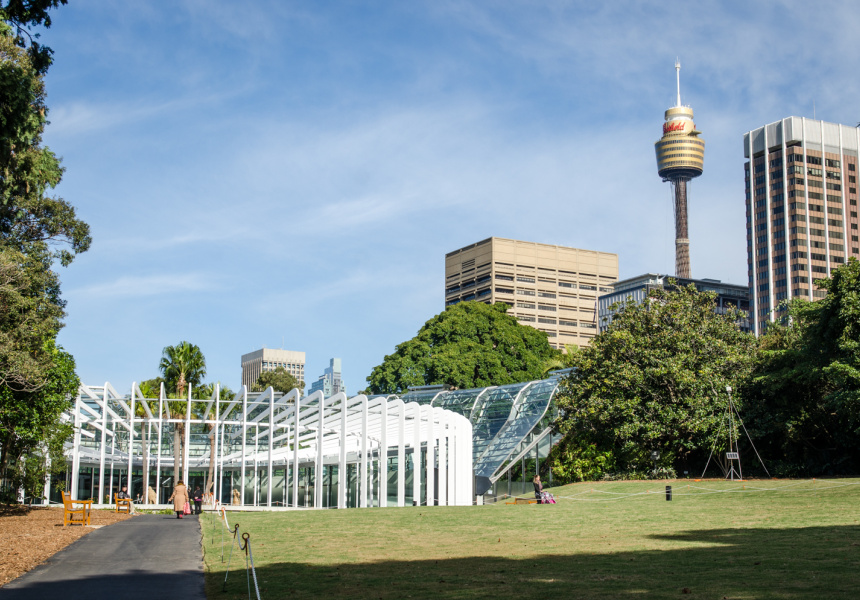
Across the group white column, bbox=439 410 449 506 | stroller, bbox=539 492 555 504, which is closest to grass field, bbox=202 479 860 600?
stroller, bbox=539 492 555 504

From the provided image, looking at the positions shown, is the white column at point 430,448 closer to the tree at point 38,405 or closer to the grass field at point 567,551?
A: the grass field at point 567,551

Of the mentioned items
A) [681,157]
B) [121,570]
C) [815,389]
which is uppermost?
[681,157]

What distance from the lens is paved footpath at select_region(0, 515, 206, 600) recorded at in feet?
36.7

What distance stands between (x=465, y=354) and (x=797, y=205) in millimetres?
115573

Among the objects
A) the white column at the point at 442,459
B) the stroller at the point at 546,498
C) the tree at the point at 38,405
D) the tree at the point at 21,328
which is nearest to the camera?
the tree at the point at 21,328

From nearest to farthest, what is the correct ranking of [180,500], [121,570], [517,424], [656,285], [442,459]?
1. [121,570]
2. [180,500]
3. [442,459]
4. [517,424]
5. [656,285]

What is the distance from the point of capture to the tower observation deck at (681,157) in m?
194

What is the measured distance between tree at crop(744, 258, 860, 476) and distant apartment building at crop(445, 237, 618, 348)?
111059 millimetres

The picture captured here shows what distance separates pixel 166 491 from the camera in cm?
5088

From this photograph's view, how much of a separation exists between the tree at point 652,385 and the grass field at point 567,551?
10.6 m

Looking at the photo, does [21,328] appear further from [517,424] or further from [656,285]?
[656,285]

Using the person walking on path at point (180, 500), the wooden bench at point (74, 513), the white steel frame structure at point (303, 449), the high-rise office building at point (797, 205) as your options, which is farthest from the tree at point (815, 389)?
the high-rise office building at point (797, 205)

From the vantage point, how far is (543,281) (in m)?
152

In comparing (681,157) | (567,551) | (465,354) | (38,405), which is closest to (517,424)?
(465,354)
